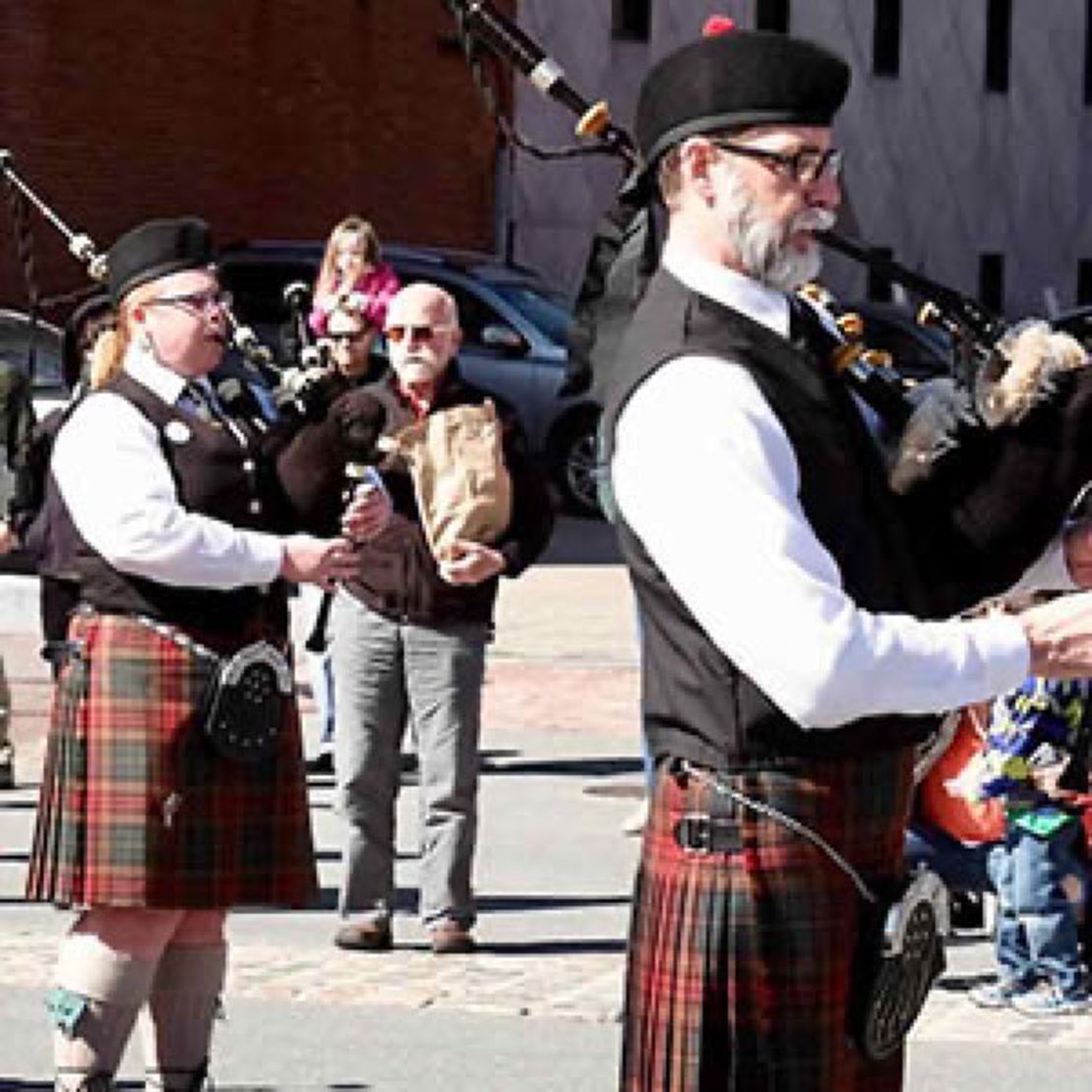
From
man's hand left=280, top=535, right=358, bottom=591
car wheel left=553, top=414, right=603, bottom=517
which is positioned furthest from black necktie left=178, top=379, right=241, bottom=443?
car wheel left=553, top=414, right=603, bottom=517

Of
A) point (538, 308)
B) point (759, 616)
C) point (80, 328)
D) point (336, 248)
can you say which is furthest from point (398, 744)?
point (538, 308)

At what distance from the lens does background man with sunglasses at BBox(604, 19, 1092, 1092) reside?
3893 mm

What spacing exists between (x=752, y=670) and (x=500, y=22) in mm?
1878

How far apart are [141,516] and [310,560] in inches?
13.2

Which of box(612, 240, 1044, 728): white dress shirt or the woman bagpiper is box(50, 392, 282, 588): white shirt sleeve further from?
box(612, 240, 1044, 728): white dress shirt

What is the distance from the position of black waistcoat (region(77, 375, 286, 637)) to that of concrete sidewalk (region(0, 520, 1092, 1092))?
1415 mm

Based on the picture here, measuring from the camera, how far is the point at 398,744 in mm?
8875

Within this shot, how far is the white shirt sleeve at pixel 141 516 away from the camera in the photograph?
19.5 feet

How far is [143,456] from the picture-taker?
19.9ft

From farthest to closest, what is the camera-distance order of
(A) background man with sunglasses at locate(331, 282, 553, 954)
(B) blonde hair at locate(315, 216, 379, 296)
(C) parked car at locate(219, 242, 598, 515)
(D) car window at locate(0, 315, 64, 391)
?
(C) parked car at locate(219, 242, 598, 515) → (D) car window at locate(0, 315, 64, 391) → (B) blonde hair at locate(315, 216, 379, 296) → (A) background man with sunglasses at locate(331, 282, 553, 954)

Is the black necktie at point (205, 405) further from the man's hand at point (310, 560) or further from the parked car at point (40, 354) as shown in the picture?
the parked car at point (40, 354)

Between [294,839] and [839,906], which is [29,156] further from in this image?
[839,906]

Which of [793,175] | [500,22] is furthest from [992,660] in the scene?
[500,22]

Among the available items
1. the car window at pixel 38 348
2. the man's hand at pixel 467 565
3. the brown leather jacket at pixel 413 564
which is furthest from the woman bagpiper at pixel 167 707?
the car window at pixel 38 348
